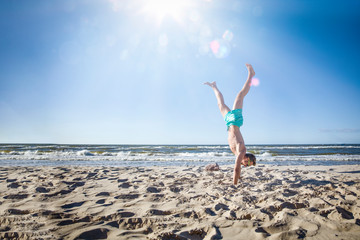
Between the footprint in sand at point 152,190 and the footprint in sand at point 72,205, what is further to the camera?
the footprint in sand at point 152,190

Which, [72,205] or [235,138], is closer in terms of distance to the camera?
[72,205]

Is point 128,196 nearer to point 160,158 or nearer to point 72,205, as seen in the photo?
point 72,205

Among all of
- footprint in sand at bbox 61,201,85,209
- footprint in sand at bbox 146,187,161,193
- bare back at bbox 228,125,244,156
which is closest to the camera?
footprint in sand at bbox 61,201,85,209

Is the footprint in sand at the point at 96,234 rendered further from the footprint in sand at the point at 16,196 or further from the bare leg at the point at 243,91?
the bare leg at the point at 243,91

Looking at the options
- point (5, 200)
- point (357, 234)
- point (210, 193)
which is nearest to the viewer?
point (357, 234)

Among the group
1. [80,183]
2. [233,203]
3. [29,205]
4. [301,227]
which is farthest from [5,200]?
[301,227]

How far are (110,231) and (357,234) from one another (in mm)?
3240

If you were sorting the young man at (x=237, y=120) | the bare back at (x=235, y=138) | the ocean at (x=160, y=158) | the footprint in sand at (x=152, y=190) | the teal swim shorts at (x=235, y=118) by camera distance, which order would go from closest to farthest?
the footprint in sand at (x=152, y=190) → the young man at (x=237, y=120) → the bare back at (x=235, y=138) → the teal swim shorts at (x=235, y=118) → the ocean at (x=160, y=158)

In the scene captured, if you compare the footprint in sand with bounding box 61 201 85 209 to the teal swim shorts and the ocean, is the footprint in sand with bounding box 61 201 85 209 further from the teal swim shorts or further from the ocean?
the ocean

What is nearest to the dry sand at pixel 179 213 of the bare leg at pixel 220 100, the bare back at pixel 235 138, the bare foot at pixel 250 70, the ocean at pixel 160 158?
the bare back at pixel 235 138

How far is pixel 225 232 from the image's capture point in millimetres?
2537

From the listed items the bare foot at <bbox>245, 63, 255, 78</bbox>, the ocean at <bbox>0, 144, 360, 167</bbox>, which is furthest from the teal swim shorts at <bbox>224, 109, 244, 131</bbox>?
the ocean at <bbox>0, 144, 360, 167</bbox>

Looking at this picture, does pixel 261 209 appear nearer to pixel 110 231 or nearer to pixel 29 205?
pixel 110 231

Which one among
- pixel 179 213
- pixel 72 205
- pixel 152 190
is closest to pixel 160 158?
pixel 152 190
